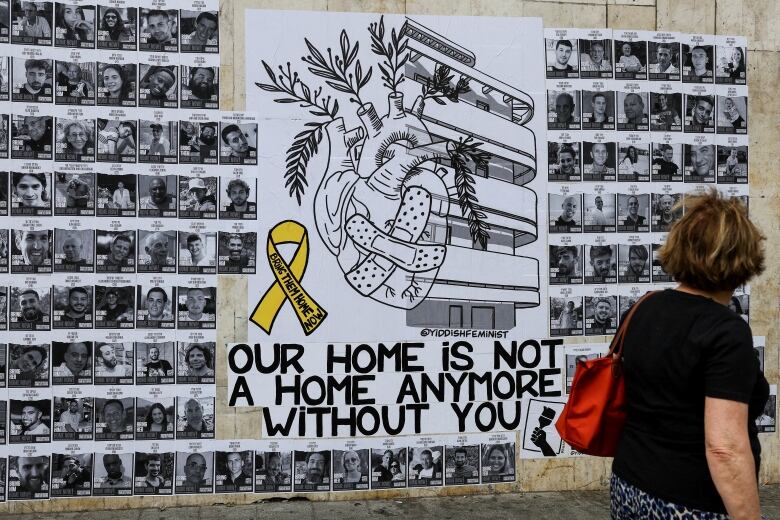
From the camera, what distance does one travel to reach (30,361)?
5066mm

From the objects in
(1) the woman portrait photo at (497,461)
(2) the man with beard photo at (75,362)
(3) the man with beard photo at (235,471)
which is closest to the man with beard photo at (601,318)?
(1) the woman portrait photo at (497,461)

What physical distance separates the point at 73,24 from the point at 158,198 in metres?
1.19

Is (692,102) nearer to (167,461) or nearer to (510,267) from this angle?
(510,267)

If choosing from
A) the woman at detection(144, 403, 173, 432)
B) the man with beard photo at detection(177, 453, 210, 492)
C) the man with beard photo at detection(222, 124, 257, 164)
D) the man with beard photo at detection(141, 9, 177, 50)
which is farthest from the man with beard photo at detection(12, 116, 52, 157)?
the man with beard photo at detection(177, 453, 210, 492)

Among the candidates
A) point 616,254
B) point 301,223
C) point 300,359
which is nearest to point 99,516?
point 300,359

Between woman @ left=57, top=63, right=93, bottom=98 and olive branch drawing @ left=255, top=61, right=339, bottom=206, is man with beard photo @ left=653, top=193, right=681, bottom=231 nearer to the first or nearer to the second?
olive branch drawing @ left=255, top=61, right=339, bottom=206

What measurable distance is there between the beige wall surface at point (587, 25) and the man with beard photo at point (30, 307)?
3.63 feet

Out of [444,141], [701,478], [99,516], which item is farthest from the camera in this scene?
[444,141]

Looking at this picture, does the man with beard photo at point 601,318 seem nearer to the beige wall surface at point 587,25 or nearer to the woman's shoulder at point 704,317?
the beige wall surface at point 587,25

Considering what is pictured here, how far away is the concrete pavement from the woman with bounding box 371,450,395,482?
0.51 ft

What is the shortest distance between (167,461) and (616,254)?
3.28 meters

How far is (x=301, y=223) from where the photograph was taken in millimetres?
5273

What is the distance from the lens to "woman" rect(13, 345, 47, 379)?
16.6ft

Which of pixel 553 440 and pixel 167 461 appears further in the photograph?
pixel 553 440
